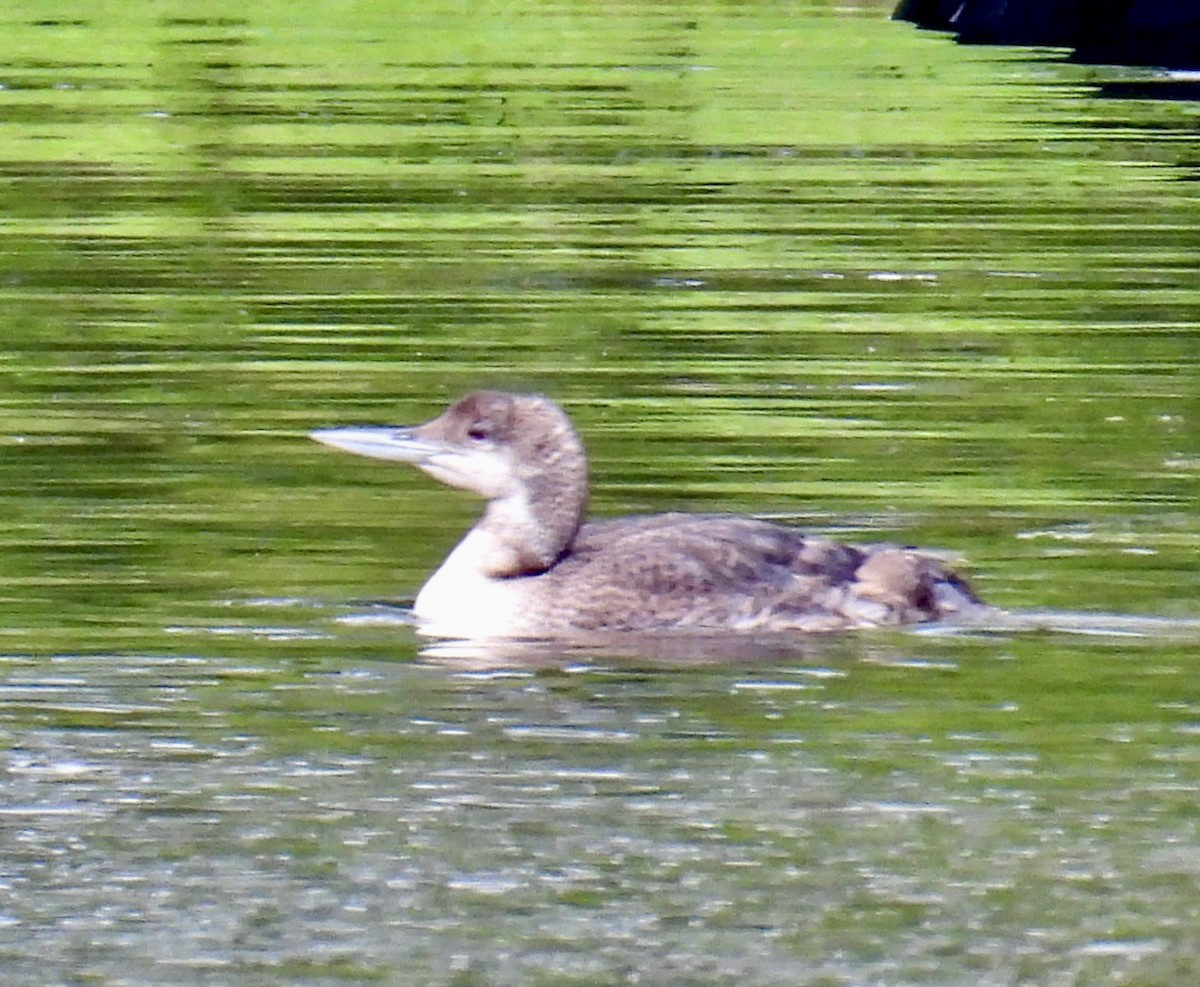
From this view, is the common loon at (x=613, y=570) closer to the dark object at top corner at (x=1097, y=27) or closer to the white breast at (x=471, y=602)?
the white breast at (x=471, y=602)

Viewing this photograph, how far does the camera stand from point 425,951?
270 inches

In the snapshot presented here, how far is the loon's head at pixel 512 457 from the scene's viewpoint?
390 inches

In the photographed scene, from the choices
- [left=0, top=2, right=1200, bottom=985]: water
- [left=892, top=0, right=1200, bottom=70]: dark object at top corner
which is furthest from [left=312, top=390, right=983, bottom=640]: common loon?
[left=892, top=0, right=1200, bottom=70]: dark object at top corner

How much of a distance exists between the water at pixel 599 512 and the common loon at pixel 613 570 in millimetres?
212

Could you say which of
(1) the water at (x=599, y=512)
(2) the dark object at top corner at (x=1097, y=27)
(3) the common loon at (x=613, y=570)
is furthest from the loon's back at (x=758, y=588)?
(2) the dark object at top corner at (x=1097, y=27)

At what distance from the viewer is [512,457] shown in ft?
32.8

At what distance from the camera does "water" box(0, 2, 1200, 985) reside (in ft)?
23.3

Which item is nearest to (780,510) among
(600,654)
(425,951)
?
(600,654)

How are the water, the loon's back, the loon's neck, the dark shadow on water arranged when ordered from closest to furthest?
the water
the dark shadow on water
the loon's back
the loon's neck

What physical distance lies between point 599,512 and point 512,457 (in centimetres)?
112

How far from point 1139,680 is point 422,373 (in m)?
5.14

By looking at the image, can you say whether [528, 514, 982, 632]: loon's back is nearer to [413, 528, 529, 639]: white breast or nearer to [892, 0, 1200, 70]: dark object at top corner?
[413, 528, 529, 639]: white breast

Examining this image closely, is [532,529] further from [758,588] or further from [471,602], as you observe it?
[758,588]

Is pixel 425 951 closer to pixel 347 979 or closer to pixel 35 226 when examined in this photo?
pixel 347 979
